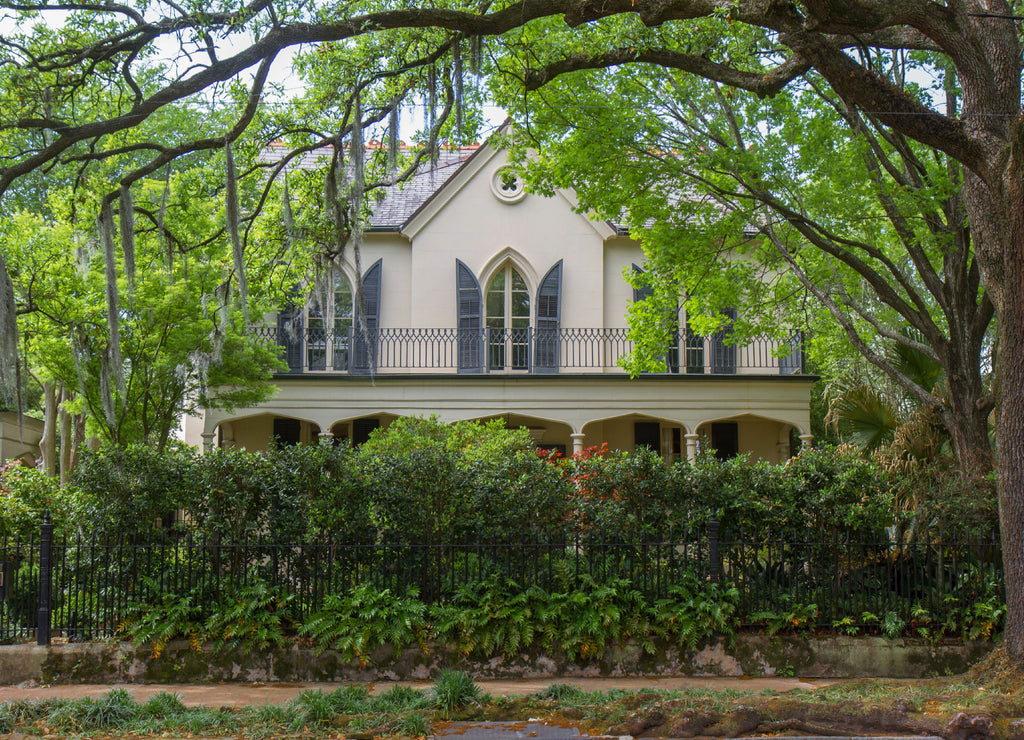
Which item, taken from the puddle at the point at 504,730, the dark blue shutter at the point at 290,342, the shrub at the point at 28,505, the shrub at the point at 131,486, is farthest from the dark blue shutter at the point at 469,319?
the puddle at the point at 504,730

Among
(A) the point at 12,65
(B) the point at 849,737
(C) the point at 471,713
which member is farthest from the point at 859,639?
(A) the point at 12,65

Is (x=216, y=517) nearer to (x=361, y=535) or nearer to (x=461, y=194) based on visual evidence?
(x=361, y=535)

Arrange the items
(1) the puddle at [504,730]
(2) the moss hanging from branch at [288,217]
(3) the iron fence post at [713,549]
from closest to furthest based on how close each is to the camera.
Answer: (1) the puddle at [504,730] < (3) the iron fence post at [713,549] < (2) the moss hanging from branch at [288,217]

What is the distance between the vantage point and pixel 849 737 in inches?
254

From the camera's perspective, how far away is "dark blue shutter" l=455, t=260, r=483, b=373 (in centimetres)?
2133

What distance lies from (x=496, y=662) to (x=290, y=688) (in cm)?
206

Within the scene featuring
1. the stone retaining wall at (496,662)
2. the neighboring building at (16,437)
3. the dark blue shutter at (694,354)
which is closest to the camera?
the stone retaining wall at (496,662)

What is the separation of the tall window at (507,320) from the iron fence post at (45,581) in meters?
13.4

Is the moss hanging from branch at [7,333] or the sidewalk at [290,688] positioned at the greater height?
the moss hanging from branch at [7,333]

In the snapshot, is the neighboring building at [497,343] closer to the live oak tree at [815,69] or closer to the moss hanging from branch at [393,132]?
the moss hanging from branch at [393,132]

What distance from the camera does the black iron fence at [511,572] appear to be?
29.5 ft

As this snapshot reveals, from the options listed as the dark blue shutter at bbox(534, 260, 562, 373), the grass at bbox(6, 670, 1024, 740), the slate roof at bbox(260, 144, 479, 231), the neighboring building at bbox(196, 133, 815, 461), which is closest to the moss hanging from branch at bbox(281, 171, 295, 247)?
the grass at bbox(6, 670, 1024, 740)

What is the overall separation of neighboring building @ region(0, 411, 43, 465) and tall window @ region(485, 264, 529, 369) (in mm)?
12628

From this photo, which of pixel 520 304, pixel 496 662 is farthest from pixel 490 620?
pixel 520 304
